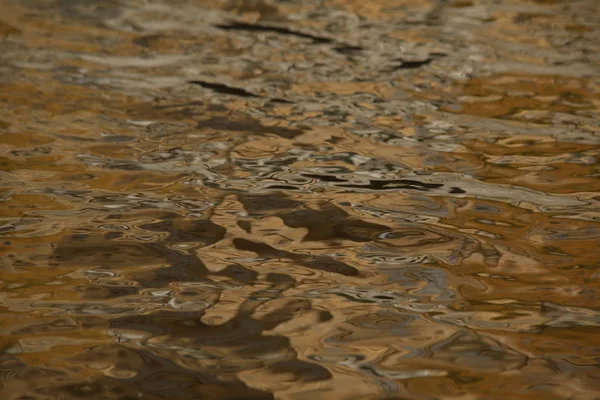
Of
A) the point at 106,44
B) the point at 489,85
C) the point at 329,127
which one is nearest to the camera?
the point at 329,127

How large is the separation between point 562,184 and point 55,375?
1329mm

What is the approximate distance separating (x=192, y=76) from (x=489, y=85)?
1.06 meters

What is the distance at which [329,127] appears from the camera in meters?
2.41

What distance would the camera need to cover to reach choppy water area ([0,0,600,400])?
118cm

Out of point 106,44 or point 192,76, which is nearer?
point 192,76

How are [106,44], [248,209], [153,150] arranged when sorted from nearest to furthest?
[248,209] → [153,150] → [106,44]

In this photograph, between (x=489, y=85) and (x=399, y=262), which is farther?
(x=489, y=85)

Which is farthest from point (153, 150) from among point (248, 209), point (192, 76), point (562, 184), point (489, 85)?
point (489, 85)

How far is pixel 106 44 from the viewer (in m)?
3.31

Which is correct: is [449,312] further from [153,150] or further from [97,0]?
[97,0]

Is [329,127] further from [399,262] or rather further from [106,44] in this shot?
[106,44]

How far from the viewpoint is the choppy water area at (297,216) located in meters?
1.18

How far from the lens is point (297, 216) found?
176 centimetres

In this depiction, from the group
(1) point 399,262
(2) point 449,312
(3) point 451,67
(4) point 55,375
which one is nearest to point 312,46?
(3) point 451,67
